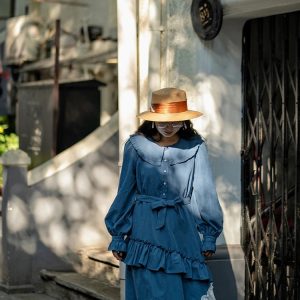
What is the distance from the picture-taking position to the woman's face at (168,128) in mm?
7375

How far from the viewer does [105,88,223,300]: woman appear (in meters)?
7.31

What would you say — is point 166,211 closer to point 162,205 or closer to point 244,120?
point 162,205

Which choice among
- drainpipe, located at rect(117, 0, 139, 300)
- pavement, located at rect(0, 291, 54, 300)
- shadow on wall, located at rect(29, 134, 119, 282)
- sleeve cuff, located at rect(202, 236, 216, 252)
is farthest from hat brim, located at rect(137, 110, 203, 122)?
pavement, located at rect(0, 291, 54, 300)

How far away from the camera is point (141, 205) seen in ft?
24.4

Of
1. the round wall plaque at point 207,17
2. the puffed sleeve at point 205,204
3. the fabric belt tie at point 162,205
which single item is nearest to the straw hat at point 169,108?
the puffed sleeve at point 205,204

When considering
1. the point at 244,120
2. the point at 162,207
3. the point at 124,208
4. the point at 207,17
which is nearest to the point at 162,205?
the point at 162,207

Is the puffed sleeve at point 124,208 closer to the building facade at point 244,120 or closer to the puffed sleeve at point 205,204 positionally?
the puffed sleeve at point 205,204

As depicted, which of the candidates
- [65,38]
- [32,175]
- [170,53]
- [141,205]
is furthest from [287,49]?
[65,38]

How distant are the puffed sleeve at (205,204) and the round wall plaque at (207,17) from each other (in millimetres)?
1673

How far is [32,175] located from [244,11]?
3.72 meters

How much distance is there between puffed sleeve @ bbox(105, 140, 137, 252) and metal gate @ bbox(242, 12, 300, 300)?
5.47ft

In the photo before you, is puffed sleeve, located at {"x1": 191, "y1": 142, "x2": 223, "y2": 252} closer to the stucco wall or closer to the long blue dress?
the long blue dress

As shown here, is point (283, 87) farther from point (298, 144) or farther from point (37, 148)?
point (37, 148)

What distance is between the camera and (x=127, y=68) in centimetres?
940
